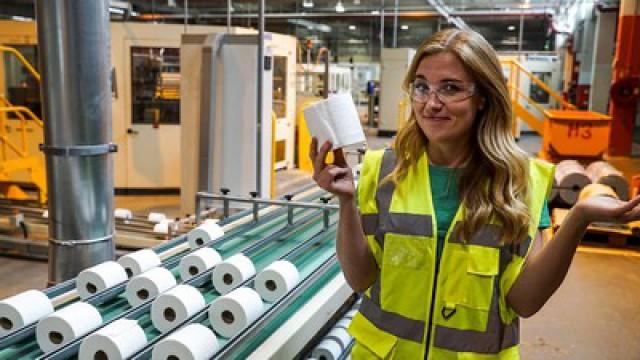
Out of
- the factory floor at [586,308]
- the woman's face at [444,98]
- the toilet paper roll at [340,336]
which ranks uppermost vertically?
the woman's face at [444,98]

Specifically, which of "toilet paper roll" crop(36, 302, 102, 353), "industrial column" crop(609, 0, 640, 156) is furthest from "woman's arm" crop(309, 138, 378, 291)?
"industrial column" crop(609, 0, 640, 156)

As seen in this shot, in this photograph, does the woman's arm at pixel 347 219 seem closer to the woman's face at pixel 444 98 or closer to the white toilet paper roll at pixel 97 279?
the woman's face at pixel 444 98

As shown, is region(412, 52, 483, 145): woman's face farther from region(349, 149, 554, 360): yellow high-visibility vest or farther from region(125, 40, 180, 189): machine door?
region(125, 40, 180, 189): machine door

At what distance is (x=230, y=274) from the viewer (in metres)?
2.33

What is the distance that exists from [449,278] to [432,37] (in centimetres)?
54

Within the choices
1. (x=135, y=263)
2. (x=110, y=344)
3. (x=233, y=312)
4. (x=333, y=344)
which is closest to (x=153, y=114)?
(x=135, y=263)

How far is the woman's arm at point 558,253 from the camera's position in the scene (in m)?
1.12

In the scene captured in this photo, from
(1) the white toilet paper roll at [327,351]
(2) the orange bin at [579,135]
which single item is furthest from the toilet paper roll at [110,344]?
(2) the orange bin at [579,135]

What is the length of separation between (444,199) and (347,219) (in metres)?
0.23

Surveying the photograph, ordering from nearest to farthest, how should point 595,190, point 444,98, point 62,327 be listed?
point 444,98, point 62,327, point 595,190

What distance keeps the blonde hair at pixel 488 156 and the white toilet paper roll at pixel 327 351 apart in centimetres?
119

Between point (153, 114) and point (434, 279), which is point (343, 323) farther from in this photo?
point (153, 114)

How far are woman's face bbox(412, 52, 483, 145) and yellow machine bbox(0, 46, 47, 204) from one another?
484cm

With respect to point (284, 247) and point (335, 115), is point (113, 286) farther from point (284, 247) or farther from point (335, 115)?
point (335, 115)
